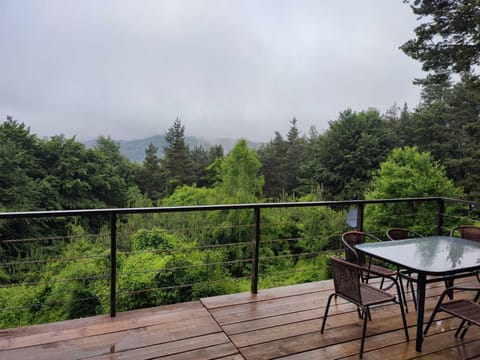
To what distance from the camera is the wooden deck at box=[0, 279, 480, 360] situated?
6.66 feet

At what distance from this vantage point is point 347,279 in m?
2.11

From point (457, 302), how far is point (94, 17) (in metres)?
16.0

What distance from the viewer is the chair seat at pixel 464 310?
1.95 meters

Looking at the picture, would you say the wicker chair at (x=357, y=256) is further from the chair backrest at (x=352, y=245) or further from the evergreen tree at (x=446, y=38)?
the evergreen tree at (x=446, y=38)

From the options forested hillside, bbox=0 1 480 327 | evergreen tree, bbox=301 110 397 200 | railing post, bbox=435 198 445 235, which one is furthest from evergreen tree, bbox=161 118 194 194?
railing post, bbox=435 198 445 235

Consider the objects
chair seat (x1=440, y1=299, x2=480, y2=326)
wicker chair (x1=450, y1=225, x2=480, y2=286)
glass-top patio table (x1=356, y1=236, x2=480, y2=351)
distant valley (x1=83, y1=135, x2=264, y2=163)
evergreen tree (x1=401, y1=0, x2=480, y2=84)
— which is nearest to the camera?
chair seat (x1=440, y1=299, x2=480, y2=326)

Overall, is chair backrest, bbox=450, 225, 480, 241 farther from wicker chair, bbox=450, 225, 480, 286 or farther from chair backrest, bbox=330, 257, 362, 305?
chair backrest, bbox=330, 257, 362, 305

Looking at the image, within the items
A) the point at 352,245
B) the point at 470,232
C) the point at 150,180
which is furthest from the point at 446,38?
the point at 150,180

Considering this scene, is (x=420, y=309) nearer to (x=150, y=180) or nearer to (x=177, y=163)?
(x=177, y=163)

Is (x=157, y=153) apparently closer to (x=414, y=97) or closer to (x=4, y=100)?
(x=4, y=100)

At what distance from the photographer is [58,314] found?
7.69 meters

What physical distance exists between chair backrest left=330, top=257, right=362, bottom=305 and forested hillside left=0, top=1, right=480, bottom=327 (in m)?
2.24

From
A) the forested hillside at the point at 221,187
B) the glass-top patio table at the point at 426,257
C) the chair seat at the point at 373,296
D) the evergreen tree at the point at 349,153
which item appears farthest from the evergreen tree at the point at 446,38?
the evergreen tree at the point at 349,153

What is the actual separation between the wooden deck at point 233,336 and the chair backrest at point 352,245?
0.43 metres
